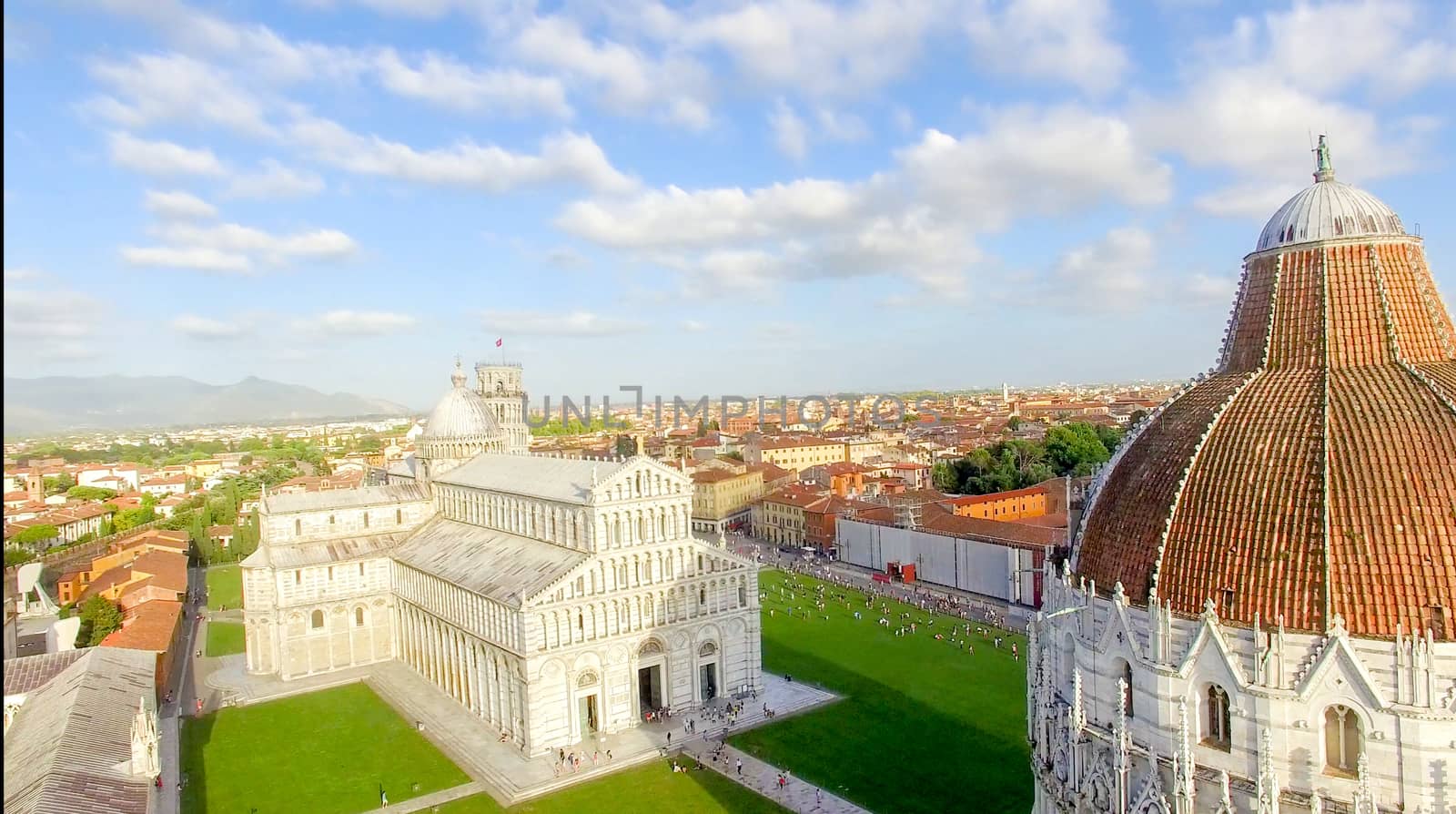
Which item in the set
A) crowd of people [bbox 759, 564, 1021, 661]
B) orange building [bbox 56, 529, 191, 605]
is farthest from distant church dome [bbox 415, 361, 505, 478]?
crowd of people [bbox 759, 564, 1021, 661]

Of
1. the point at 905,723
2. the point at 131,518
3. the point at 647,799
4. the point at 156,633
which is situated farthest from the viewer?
the point at 131,518

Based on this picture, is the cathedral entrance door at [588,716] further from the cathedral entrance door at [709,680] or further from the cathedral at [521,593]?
the cathedral entrance door at [709,680]

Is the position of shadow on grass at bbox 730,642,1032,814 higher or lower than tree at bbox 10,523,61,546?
lower

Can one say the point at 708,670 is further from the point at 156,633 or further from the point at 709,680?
the point at 156,633

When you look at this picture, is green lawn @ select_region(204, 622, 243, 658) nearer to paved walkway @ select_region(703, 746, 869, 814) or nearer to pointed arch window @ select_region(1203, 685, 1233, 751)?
paved walkway @ select_region(703, 746, 869, 814)

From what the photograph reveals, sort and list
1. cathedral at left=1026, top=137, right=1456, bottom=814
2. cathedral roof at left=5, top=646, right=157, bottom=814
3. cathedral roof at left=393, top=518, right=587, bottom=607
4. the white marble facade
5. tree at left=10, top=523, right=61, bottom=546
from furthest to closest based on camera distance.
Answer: tree at left=10, top=523, right=61, bottom=546, cathedral roof at left=393, top=518, right=587, bottom=607, cathedral roof at left=5, top=646, right=157, bottom=814, cathedral at left=1026, top=137, right=1456, bottom=814, the white marble facade

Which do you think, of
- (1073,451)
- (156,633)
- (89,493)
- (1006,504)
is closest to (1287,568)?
(156,633)
